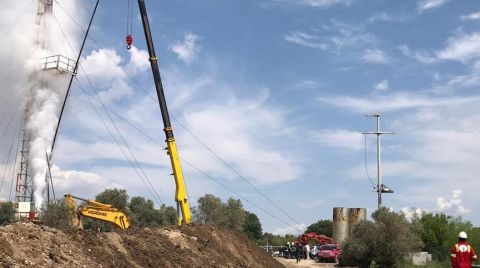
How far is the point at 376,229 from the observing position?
135ft

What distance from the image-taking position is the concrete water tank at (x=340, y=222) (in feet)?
185

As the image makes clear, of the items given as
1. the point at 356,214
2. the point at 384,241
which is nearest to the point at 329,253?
the point at 356,214

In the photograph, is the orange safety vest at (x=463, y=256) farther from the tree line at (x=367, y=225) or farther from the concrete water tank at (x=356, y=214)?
the concrete water tank at (x=356, y=214)

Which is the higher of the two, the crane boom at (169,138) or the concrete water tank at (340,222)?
the crane boom at (169,138)

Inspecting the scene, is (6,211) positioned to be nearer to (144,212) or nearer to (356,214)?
(144,212)

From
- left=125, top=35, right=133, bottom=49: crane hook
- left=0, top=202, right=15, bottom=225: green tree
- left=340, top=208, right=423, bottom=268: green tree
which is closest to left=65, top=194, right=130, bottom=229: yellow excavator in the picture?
left=125, top=35, right=133, bottom=49: crane hook

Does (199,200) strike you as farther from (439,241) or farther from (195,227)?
(195,227)

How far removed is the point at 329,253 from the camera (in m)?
49.5

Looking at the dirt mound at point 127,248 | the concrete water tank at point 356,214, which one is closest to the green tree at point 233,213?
the concrete water tank at point 356,214

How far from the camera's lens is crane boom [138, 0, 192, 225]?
3447 cm

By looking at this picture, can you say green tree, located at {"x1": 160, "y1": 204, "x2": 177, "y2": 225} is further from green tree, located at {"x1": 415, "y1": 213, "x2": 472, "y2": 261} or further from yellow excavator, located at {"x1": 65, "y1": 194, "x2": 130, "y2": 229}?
yellow excavator, located at {"x1": 65, "y1": 194, "x2": 130, "y2": 229}

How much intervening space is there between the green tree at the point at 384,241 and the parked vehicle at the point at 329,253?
20.3 ft

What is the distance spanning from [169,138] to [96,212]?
6.79 meters

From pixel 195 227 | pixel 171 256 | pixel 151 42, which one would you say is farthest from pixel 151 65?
pixel 171 256
